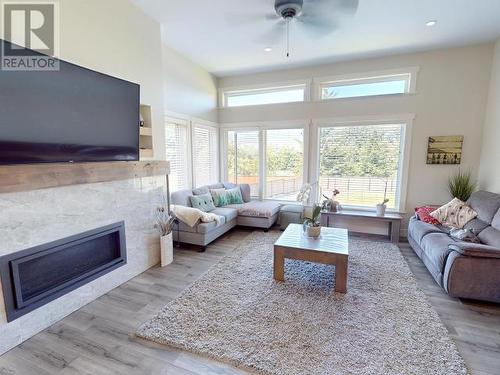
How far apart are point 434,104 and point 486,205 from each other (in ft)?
6.09

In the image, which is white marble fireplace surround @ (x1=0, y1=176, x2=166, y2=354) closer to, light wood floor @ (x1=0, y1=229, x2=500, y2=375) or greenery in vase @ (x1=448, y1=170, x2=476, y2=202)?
light wood floor @ (x1=0, y1=229, x2=500, y2=375)

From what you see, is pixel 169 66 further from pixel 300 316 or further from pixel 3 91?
pixel 300 316

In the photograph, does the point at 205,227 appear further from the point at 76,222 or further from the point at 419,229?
the point at 419,229

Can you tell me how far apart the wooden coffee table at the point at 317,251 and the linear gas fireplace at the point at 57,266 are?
1.77 meters

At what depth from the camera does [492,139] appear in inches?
141

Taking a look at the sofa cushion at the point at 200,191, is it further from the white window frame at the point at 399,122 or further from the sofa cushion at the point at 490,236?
the sofa cushion at the point at 490,236

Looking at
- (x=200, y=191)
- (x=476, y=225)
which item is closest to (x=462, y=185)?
(x=476, y=225)

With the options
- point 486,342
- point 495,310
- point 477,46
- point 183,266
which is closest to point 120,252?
point 183,266

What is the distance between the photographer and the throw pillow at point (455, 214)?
3265 mm

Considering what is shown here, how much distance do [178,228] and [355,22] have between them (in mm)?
3709

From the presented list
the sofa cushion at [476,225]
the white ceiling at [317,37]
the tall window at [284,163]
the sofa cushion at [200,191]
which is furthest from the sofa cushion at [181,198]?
the sofa cushion at [476,225]

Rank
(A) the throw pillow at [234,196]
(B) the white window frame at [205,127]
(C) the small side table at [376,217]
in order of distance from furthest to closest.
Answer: (A) the throw pillow at [234,196], (B) the white window frame at [205,127], (C) the small side table at [376,217]

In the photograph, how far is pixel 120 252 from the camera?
107 inches

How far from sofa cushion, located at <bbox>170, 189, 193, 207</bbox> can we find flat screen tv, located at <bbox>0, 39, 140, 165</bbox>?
4.32ft
